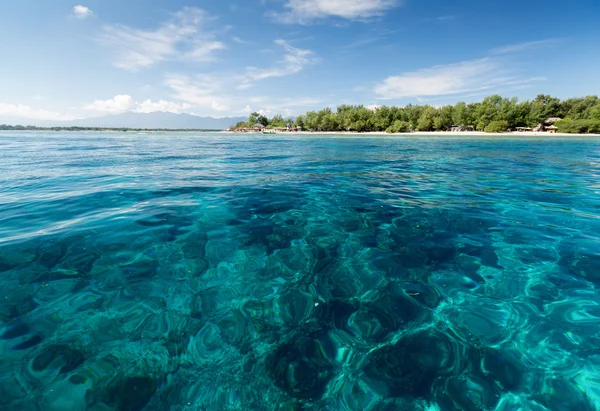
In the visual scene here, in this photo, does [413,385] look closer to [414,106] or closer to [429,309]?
[429,309]

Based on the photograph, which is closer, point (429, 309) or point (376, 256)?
point (429, 309)

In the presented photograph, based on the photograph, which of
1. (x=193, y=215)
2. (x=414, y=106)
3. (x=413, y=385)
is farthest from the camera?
(x=414, y=106)

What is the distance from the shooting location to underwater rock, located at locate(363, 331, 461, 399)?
2.79m

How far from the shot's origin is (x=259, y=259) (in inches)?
211

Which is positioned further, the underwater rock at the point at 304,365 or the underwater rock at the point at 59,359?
the underwater rock at the point at 59,359

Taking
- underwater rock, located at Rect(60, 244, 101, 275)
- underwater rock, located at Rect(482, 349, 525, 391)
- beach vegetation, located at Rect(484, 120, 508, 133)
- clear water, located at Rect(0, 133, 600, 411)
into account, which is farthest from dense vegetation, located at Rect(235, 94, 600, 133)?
underwater rock, located at Rect(60, 244, 101, 275)

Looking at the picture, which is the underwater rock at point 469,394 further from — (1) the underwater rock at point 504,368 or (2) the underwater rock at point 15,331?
(2) the underwater rock at point 15,331

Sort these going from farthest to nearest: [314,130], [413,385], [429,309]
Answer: [314,130] < [429,309] < [413,385]

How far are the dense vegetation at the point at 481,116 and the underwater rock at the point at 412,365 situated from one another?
357ft

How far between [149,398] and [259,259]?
293 centimetres

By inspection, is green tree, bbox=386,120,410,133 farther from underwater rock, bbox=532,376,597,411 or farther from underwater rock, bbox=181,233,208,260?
underwater rock, bbox=532,376,597,411

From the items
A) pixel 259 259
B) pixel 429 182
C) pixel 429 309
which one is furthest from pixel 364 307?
pixel 429 182

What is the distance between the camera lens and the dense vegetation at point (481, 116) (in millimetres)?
85938

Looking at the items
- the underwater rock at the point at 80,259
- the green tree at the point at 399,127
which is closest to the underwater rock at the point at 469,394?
the underwater rock at the point at 80,259
